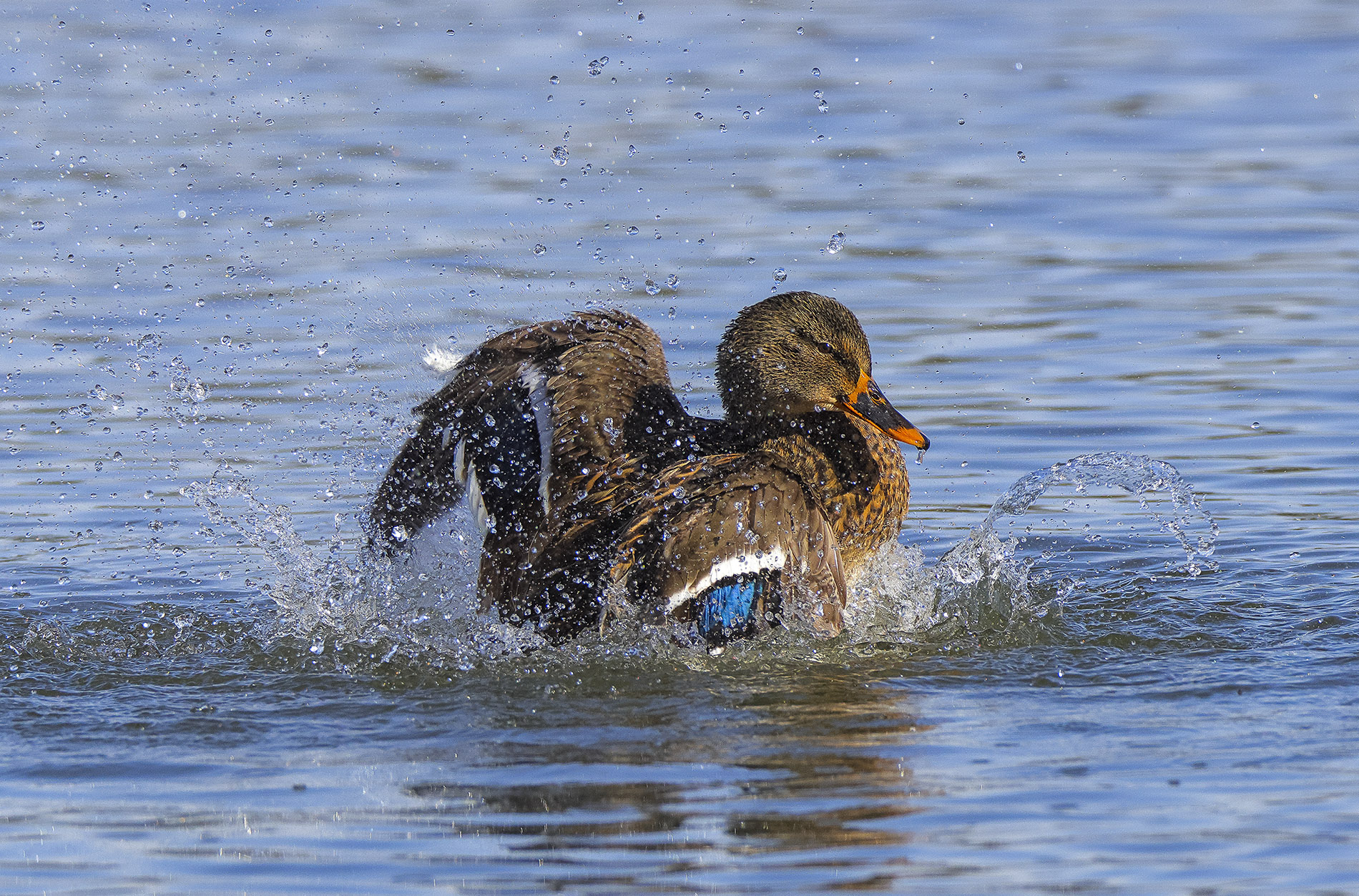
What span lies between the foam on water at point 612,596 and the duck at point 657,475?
86mm

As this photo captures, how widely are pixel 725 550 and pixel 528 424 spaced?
3.10ft

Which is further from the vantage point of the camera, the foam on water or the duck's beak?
the duck's beak

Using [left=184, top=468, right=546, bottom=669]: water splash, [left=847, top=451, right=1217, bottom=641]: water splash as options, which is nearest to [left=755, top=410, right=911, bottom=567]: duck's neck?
[left=847, top=451, right=1217, bottom=641]: water splash

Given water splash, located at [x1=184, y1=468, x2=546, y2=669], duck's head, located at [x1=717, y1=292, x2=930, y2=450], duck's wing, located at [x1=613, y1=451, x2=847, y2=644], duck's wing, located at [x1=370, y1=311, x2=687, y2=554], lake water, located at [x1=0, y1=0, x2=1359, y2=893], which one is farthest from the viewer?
duck's head, located at [x1=717, y1=292, x2=930, y2=450]

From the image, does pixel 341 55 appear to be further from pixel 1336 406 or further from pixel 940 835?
pixel 940 835

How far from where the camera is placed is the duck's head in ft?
22.9

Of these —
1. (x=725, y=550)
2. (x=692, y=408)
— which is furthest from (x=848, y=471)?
(x=692, y=408)

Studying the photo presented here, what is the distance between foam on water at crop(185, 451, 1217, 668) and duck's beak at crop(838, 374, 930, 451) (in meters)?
0.42

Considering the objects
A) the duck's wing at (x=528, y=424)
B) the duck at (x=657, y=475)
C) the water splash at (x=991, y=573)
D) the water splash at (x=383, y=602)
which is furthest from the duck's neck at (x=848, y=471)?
the water splash at (x=383, y=602)

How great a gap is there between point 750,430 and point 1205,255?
5292mm

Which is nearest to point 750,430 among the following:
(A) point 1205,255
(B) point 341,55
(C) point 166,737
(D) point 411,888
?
(C) point 166,737

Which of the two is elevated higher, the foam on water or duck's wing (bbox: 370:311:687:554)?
duck's wing (bbox: 370:311:687:554)

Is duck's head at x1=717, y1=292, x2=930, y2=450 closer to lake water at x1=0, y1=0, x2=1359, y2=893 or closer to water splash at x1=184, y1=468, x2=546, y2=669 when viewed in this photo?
lake water at x1=0, y1=0, x2=1359, y2=893

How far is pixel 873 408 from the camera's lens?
7.13 m
